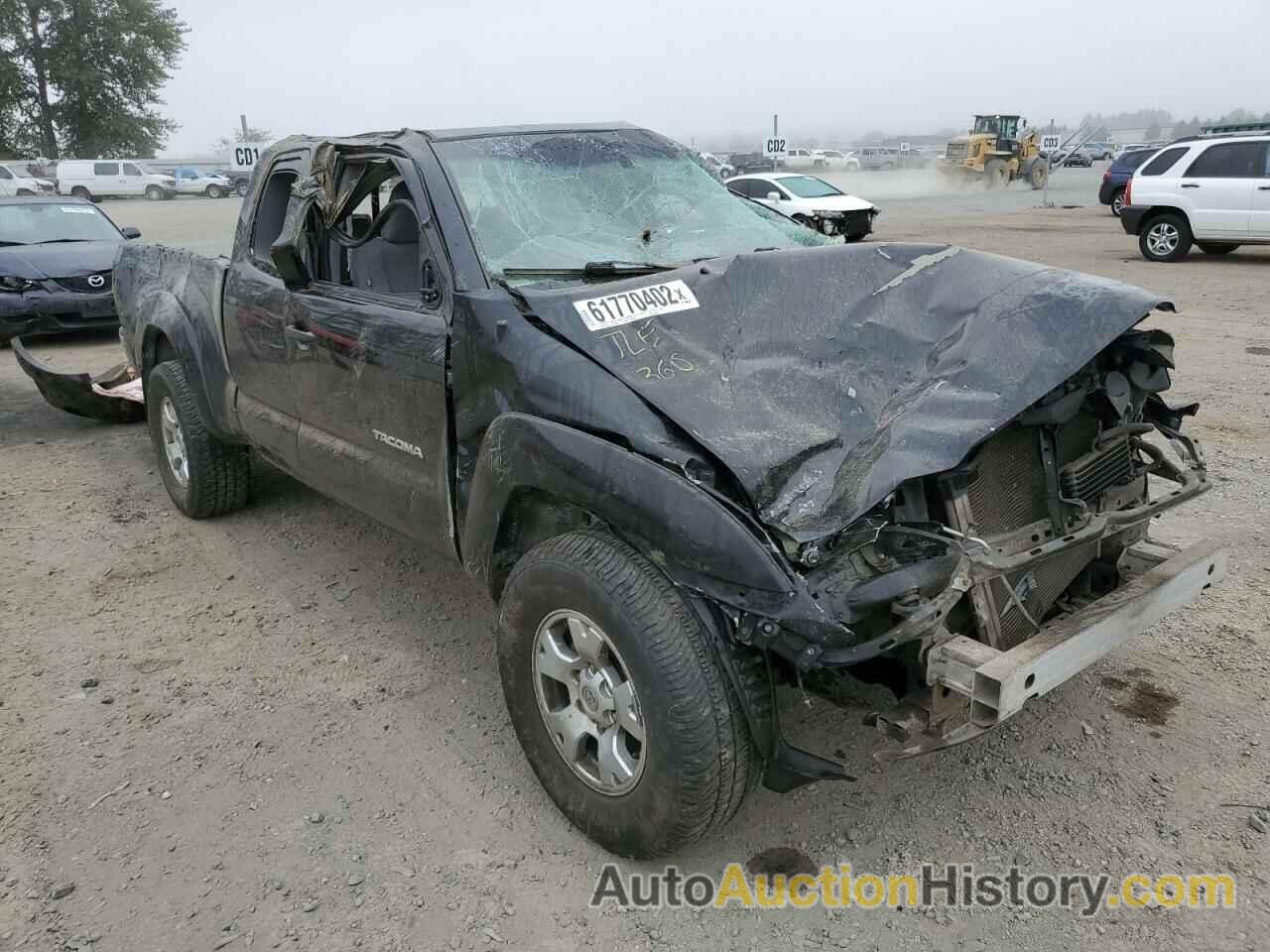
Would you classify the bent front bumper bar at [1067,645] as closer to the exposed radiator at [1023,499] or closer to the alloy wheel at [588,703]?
the exposed radiator at [1023,499]

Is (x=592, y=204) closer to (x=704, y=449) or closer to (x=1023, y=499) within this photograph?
(x=704, y=449)

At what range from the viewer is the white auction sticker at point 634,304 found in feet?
9.90

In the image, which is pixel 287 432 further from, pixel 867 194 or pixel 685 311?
pixel 867 194

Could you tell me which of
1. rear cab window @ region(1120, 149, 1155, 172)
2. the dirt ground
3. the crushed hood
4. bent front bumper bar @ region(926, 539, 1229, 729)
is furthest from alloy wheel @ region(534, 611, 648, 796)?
rear cab window @ region(1120, 149, 1155, 172)

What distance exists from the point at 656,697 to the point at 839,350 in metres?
1.28

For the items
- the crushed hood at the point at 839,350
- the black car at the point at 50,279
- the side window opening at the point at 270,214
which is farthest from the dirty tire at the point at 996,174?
the crushed hood at the point at 839,350

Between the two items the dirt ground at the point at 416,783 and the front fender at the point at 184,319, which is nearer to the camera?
the dirt ground at the point at 416,783

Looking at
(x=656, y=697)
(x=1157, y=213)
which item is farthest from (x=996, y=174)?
(x=656, y=697)

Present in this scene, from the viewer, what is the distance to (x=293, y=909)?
2734 mm

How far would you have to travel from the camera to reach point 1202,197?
14188 millimetres

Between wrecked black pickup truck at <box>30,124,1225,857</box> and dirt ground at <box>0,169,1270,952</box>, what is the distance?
1.00 feet

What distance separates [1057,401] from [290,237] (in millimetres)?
2753

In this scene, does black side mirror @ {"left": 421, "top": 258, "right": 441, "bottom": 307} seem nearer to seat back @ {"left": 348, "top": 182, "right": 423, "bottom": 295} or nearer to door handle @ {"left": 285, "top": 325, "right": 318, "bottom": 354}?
seat back @ {"left": 348, "top": 182, "right": 423, "bottom": 295}

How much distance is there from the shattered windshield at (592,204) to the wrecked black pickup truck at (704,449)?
1cm
